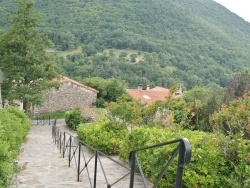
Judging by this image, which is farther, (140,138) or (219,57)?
(219,57)

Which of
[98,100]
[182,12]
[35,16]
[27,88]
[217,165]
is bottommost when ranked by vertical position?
[98,100]

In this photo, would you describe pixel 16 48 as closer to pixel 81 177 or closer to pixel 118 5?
pixel 81 177

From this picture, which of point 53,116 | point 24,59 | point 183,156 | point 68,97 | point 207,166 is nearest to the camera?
point 183,156

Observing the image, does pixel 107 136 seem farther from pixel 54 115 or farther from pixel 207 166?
pixel 54 115

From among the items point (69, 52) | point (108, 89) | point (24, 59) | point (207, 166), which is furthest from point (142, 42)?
point (207, 166)

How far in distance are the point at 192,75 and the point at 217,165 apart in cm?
6278

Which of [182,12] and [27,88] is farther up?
[182,12]

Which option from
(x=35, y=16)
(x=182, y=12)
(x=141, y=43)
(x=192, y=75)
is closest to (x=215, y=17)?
(x=182, y=12)

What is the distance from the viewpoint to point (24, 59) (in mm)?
25109

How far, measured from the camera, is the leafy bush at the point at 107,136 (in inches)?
444

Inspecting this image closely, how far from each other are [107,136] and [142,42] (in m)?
68.4

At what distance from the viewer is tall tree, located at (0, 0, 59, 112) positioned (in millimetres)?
25062

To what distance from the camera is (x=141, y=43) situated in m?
78.6

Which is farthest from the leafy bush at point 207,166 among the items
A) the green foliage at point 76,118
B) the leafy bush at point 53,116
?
the leafy bush at point 53,116
